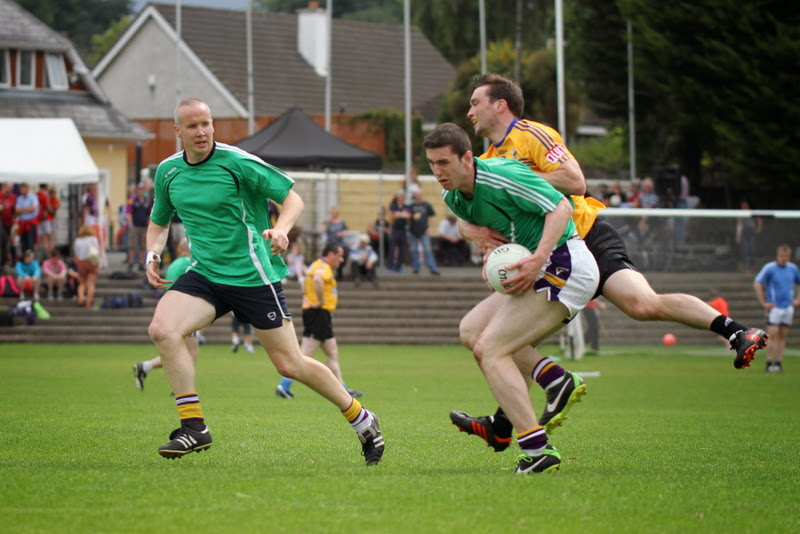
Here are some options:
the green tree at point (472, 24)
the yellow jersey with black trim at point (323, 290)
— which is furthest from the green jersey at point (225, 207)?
the green tree at point (472, 24)

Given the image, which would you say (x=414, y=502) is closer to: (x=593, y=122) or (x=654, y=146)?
(x=654, y=146)

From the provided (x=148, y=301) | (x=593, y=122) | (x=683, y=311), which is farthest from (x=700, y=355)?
(x=593, y=122)

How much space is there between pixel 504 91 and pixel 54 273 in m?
21.3

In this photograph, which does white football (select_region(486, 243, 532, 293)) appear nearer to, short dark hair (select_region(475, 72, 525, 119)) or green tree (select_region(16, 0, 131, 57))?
short dark hair (select_region(475, 72, 525, 119))

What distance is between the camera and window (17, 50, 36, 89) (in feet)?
135

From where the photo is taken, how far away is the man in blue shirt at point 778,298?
821 inches

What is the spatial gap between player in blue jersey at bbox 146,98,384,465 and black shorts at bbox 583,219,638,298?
1887mm

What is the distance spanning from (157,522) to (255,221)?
2862 mm

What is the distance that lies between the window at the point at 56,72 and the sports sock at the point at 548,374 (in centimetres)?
3741

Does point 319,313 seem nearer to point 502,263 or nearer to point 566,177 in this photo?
point 566,177

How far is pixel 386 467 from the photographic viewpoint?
25.0ft

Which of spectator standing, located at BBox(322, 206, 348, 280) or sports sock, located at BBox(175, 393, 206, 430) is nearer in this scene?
sports sock, located at BBox(175, 393, 206, 430)

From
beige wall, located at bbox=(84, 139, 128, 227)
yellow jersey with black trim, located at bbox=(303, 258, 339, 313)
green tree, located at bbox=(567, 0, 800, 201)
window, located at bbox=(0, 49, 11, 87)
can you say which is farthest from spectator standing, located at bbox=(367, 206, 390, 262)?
window, located at bbox=(0, 49, 11, 87)

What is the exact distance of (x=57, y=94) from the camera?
42000 mm
